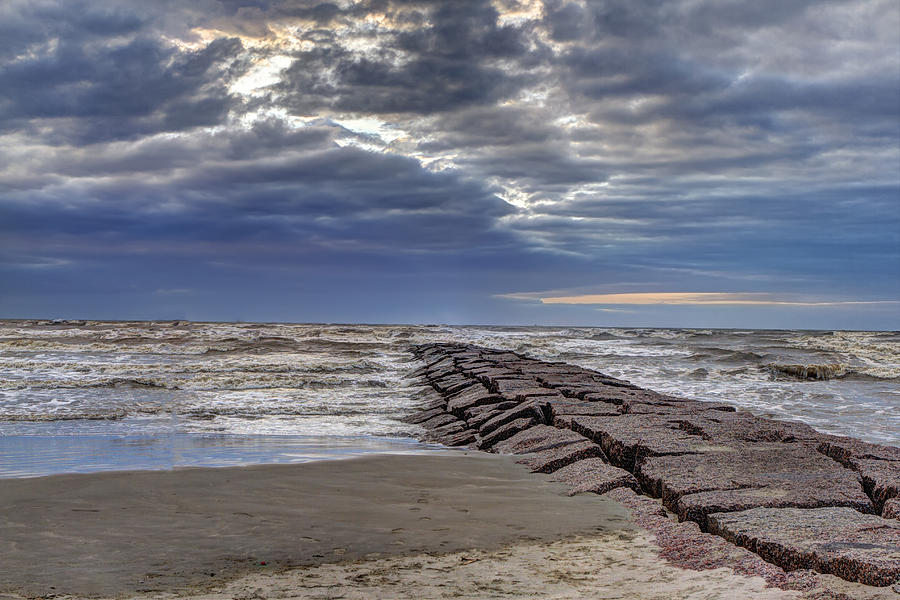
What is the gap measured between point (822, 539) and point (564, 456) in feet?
7.77

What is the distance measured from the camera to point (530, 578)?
289 centimetres

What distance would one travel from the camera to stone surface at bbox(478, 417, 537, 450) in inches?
254

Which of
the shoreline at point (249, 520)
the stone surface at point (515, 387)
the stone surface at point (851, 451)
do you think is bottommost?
the shoreline at point (249, 520)

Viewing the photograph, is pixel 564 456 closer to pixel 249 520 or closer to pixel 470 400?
pixel 249 520

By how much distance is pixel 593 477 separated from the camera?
4.55 meters

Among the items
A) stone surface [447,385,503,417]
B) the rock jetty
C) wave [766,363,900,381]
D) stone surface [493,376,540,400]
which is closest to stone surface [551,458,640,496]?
the rock jetty

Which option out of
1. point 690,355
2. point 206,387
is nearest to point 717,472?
point 206,387

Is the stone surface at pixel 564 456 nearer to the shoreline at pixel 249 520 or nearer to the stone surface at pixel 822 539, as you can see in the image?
the shoreline at pixel 249 520

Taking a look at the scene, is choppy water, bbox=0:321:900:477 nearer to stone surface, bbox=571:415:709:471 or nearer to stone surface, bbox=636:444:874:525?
stone surface, bbox=571:415:709:471

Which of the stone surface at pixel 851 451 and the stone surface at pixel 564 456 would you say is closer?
the stone surface at pixel 851 451

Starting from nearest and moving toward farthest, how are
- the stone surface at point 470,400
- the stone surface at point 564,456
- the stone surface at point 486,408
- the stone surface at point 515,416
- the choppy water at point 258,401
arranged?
the stone surface at point 564,456 → the choppy water at point 258,401 → the stone surface at point 515,416 → the stone surface at point 486,408 → the stone surface at point 470,400

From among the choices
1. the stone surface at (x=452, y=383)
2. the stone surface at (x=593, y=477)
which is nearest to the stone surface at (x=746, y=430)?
the stone surface at (x=593, y=477)

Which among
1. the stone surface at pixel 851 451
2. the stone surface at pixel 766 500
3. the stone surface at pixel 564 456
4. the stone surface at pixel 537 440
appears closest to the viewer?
the stone surface at pixel 766 500

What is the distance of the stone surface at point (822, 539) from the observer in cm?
254
